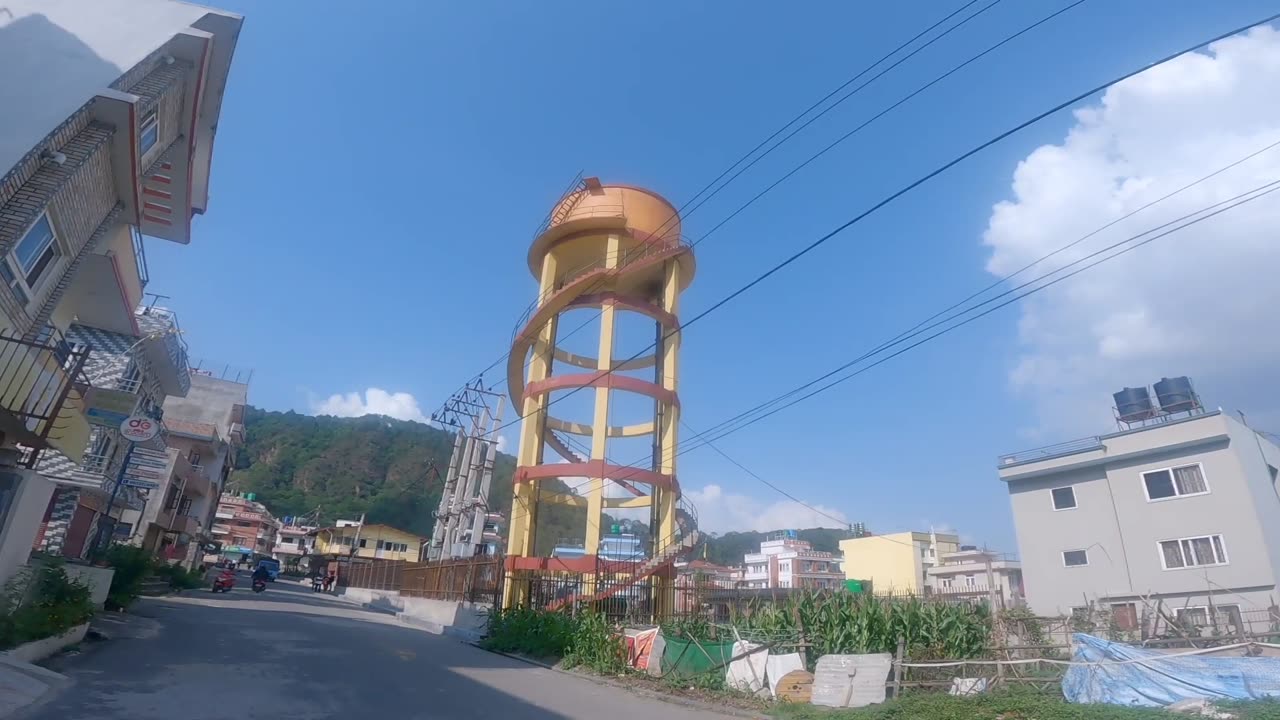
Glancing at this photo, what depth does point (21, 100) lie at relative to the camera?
29.5ft

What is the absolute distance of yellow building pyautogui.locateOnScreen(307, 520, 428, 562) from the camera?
214 ft

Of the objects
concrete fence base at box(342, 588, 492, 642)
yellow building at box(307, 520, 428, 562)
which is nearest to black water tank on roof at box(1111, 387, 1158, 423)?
concrete fence base at box(342, 588, 492, 642)

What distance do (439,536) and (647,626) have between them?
23232 millimetres

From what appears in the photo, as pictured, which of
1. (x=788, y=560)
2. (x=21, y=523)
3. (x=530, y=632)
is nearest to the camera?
(x=21, y=523)

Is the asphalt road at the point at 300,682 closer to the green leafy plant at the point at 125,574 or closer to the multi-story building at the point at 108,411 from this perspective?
the green leafy plant at the point at 125,574

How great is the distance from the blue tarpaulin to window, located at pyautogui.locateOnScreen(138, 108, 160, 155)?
17.3 meters

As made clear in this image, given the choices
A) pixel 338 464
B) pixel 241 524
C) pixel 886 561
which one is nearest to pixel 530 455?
pixel 886 561

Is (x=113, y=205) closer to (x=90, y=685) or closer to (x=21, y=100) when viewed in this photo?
(x=21, y=100)

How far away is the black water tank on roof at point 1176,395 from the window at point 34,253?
108 feet

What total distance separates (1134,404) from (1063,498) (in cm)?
489

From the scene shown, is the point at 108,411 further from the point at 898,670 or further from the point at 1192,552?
the point at 1192,552

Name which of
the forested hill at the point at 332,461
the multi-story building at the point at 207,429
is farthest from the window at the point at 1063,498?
the forested hill at the point at 332,461

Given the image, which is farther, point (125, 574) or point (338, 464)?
point (338, 464)

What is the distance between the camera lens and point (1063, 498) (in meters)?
25.9
